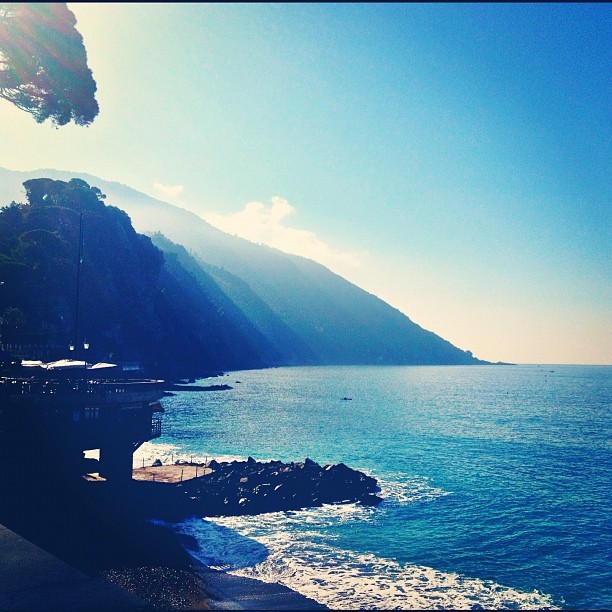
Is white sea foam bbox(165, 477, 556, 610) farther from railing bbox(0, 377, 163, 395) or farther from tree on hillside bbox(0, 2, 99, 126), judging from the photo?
tree on hillside bbox(0, 2, 99, 126)

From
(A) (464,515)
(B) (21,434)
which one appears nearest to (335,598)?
(A) (464,515)

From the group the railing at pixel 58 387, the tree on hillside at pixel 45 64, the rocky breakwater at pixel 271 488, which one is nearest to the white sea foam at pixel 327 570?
the rocky breakwater at pixel 271 488

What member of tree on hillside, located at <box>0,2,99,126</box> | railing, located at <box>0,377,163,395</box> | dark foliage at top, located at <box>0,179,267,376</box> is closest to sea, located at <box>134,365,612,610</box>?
railing, located at <box>0,377,163,395</box>

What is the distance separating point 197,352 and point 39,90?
157346 mm

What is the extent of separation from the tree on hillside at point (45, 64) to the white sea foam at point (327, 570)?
31.4 metres

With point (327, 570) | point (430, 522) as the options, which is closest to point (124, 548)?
point (327, 570)

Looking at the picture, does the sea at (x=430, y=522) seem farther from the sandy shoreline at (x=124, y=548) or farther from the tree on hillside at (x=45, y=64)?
the tree on hillside at (x=45, y=64)

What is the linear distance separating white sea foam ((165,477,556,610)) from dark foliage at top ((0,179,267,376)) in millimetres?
38464

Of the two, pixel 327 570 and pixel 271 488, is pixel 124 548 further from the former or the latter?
pixel 271 488

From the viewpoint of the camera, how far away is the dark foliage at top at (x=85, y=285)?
79.3 meters

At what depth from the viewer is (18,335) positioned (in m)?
70.4

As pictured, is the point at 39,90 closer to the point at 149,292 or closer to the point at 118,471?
the point at 118,471

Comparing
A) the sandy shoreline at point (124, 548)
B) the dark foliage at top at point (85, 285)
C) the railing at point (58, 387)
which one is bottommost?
the sandy shoreline at point (124, 548)

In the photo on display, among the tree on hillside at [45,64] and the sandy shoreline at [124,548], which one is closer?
A: the sandy shoreline at [124,548]
